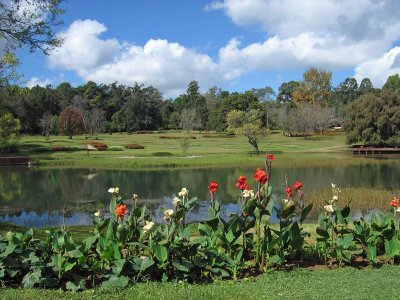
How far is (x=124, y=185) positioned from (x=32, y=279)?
2484 centimetres

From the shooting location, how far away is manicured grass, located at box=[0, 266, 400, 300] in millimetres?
6012

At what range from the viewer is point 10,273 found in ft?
21.2

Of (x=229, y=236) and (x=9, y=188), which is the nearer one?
(x=229, y=236)

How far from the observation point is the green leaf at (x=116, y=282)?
637 centimetres

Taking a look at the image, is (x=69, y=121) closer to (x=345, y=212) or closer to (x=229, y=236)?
(x=345, y=212)

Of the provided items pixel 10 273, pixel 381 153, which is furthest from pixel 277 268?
pixel 381 153

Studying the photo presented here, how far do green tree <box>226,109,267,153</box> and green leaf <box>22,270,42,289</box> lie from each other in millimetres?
52733

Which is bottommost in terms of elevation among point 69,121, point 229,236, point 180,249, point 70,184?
point 70,184

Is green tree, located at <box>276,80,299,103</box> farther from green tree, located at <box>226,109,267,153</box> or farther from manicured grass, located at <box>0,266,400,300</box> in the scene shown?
manicured grass, located at <box>0,266,400,300</box>

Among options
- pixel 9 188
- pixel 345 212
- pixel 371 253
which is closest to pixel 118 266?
pixel 345 212

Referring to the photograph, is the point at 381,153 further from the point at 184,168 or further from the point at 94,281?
the point at 94,281

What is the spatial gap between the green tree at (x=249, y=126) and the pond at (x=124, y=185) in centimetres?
1715

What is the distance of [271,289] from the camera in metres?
6.39

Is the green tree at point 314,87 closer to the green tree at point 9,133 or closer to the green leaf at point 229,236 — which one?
the green tree at point 9,133
